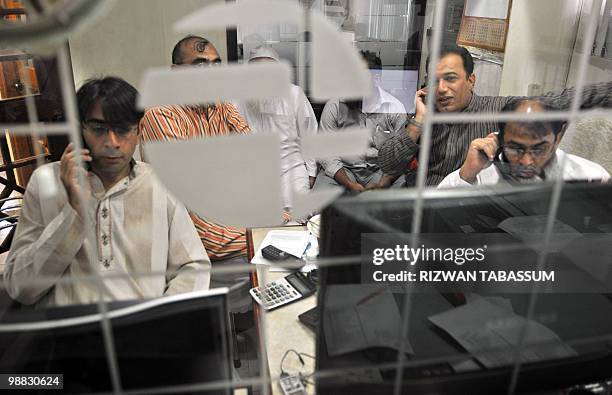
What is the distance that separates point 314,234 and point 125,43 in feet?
3.86

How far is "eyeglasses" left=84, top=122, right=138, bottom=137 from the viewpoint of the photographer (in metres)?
0.57

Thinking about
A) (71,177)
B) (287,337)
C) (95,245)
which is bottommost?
(287,337)

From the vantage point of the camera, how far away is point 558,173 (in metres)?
0.64

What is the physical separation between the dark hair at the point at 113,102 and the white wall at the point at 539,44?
6.50 ft

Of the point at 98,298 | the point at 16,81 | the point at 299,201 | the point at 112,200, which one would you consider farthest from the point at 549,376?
the point at 16,81

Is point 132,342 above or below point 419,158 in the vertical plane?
below

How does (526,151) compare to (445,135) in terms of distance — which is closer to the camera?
(526,151)

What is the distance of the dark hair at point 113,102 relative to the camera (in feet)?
1.89

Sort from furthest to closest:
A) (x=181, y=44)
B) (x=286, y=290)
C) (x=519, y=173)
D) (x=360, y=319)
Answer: (x=286, y=290) < (x=181, y=44) < (x=519, y=173) < (x=360, y=319)

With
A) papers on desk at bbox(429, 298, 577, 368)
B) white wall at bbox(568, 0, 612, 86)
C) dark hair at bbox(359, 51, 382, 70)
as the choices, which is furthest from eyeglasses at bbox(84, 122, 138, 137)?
white wall at bbox(568, 0, 612, 86)

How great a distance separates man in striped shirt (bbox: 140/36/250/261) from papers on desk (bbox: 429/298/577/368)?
0.36m

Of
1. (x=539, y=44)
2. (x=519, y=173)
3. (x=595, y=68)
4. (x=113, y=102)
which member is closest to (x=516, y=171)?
(x=519, y=173)

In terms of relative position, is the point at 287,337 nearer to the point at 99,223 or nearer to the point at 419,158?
the point at 99,223

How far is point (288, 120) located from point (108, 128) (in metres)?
0.26
